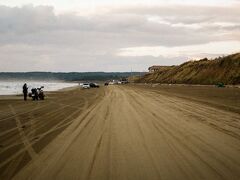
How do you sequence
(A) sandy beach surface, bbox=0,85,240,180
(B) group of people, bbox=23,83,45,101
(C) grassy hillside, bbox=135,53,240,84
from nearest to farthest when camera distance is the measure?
(A) sandy beach surface, bbox=0,85,240,180, (B) group of people, bbox=23,83,45,101, (C) grassy hillside, bbox=135,53,240,84

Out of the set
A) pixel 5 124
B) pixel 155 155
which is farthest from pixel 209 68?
pixel 155 155

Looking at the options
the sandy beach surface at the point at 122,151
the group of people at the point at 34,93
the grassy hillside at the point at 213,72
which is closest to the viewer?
the sandy beach surface at the point at 122,151

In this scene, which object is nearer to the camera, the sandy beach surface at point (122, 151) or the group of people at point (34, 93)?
the sandy beach surface at point (122, 151)

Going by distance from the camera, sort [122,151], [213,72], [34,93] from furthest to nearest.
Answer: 1. [213,72]
2. [34,93]
3. [122,151]

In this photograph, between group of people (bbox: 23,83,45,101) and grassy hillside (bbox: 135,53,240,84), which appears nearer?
group of people (bbox: 23,83,45,101)

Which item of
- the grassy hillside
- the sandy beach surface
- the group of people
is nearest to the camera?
the sandy beach surface

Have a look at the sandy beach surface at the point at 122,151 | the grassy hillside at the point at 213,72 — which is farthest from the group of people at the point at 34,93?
the grassy hillside at the point at 213,72

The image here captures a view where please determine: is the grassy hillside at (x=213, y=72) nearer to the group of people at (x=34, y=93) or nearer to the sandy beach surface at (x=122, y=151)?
the group of people at (x=34, y=93)

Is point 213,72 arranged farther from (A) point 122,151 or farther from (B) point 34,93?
(A) point 122,151

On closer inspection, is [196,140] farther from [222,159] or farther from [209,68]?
[209,68]

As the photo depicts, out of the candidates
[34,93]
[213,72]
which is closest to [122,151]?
[34,93]

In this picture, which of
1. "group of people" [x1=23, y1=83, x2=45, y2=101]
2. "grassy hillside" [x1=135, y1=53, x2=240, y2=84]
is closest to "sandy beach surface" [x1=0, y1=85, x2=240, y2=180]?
"group of people" [x1=23, y1=83, x2=45, y2=101]

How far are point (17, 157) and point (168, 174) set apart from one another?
12.4ft

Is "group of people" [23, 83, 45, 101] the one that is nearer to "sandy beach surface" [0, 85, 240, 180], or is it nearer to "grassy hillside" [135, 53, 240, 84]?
"sandy beach surface" [0, 85, 240, 180]
